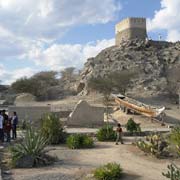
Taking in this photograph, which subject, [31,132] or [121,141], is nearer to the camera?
[31,132]

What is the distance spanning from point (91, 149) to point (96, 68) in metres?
54.8

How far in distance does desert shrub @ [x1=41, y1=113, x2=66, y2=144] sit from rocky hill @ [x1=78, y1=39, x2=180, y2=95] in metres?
40.5

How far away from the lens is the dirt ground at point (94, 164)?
12359mm

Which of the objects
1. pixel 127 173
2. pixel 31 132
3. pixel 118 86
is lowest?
pixel 127 173

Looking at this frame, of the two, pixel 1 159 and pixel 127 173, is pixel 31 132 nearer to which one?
pixel 1 159

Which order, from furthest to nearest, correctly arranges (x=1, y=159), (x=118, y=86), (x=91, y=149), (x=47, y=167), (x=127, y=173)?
1. (x=118, y=86)
2. (x=91, y=149)
3. (x=1, y=159)
4. (x=47, y=167)
5. (x=127, y=173)

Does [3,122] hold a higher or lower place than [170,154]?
higher

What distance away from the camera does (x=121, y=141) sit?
20406 mm

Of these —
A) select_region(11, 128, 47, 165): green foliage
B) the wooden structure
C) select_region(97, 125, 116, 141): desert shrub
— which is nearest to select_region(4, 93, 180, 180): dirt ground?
select_region(11, 128, 47, 165): green foliage

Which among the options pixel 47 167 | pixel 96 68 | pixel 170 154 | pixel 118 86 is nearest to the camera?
pixel 47 167

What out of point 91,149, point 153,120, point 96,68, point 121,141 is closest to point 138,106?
point 153,120

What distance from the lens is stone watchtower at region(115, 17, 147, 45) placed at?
3354 inches

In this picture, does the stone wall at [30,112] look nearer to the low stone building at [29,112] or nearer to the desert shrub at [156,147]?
the low stone building at [29,112]

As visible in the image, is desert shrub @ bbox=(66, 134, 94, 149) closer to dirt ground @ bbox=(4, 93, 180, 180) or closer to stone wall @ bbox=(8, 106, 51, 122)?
dirt ground @ bbox=(4, 93, 180, 180)
